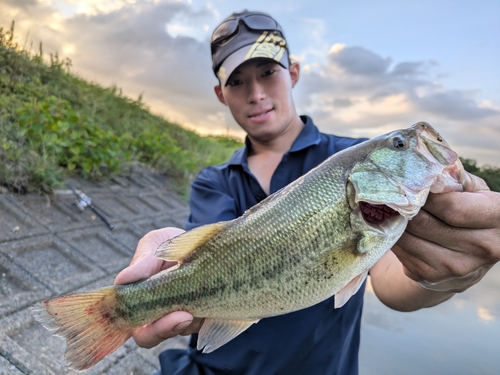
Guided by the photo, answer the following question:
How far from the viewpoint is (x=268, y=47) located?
3.11 m

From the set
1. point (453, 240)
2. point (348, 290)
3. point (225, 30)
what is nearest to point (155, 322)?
point (348, 290)

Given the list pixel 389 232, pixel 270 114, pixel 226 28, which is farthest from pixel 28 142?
pixel 389 232

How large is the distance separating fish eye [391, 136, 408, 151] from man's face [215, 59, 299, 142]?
137 cm

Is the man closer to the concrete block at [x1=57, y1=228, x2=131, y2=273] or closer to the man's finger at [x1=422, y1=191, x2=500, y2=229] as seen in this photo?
the man's finger at [x1=422, y1=191, x2=500, y2=229]

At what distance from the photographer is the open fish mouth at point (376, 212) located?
5.98 feet

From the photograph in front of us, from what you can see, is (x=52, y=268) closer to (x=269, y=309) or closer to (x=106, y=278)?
(x=106, y=278)

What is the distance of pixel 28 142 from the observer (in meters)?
4.78

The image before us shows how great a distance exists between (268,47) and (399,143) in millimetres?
1655

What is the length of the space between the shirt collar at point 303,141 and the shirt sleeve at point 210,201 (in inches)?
8.7

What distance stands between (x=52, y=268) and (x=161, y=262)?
170 centimetres

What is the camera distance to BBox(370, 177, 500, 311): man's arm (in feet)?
5.42

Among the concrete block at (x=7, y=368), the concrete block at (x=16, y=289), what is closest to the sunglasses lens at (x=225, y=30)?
the concrete block at (x=16, y=289)

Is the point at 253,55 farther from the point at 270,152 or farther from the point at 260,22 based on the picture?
the point at 270,152

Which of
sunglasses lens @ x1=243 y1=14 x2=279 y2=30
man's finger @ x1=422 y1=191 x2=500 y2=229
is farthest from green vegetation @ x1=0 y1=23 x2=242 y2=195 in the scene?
man's finger @ x1=422 y1=191 x2=500 y2=229
